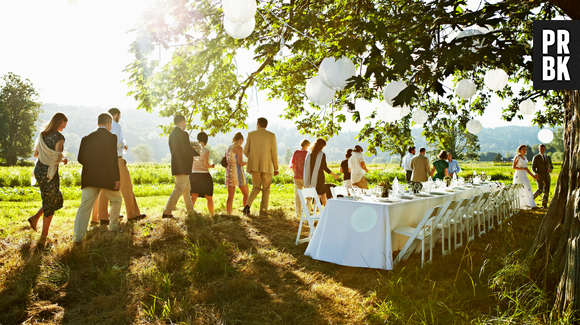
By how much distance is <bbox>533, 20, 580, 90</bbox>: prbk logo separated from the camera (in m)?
3.69

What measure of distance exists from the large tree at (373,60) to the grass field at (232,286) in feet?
1.75

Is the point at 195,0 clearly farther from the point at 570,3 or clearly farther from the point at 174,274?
the point at 570,3

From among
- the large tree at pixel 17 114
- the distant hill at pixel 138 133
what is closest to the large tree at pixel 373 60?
the large tree at pixel 17 114

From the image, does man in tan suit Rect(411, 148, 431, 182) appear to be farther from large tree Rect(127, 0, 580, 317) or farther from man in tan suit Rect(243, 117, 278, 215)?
man in tan suit Rect(243, 117, 278, 215)

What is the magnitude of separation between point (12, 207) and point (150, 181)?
979 cm

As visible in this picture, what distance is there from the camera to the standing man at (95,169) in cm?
452

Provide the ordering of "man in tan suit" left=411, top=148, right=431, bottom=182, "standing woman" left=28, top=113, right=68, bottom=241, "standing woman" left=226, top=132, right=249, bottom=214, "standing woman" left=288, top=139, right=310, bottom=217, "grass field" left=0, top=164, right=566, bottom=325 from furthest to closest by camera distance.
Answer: "man in tan suit" left=411, top=148, right=431, bottom=182
"standing woman" left=288, top=139, right=310, bottom=217
"standing woman" left=226, top=132, right=249, bottom=214
"standing woman" left=28, top=113, right=68, bottom=241
"grass field" left=0, top=164, right=566, bottom=325

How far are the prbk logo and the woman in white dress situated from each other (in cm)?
513

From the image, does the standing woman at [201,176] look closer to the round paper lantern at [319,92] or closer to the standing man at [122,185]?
the standing man at [122,185]

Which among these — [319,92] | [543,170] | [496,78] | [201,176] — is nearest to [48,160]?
[201,176]

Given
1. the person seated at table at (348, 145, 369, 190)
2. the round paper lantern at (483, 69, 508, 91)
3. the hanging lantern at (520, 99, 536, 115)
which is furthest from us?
the person seated at table at (348, 145, 369, 190)

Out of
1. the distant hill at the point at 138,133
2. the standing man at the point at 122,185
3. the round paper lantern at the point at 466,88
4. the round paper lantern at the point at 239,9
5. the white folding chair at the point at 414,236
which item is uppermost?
the distant hill at the point at 138,133

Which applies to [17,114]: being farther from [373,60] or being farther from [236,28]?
[373,60]

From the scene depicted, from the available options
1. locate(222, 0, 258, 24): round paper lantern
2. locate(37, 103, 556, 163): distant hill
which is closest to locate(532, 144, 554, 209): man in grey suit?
locate(222, 0, 258, 24): round paper lantern
